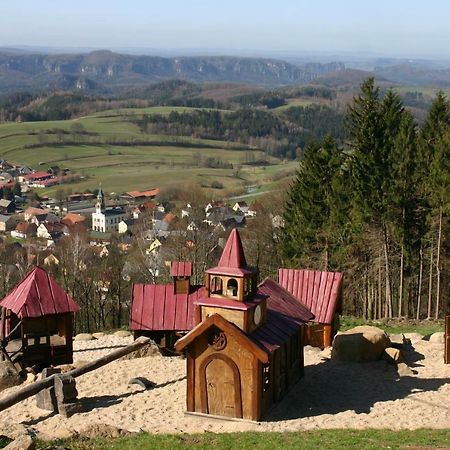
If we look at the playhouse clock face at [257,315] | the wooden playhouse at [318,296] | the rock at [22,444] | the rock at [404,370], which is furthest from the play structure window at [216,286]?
the rock at [404,370]

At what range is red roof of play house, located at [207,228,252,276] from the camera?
62.6 feet

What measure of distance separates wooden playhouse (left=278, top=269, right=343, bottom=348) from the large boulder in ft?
6.35

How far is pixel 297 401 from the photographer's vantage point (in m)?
20.2

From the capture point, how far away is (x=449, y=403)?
1986 cm

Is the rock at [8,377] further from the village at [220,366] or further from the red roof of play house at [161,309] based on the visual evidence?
the red roof of play house at [161,309]

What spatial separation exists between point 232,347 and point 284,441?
3.12 m

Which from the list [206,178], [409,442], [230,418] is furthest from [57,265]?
[206,178]

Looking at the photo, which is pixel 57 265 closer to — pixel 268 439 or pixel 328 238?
pixel 328 238

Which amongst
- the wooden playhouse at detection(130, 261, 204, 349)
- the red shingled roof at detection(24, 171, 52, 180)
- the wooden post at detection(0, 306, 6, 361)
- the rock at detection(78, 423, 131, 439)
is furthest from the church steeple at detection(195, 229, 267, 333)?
the red shingled roof at detection(24, 171, 52, 180)

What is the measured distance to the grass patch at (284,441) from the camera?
52.1 ft

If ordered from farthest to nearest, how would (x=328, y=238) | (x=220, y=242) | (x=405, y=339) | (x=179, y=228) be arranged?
(x=220, y=242) < (x=179, y=228) < (x=328, y=238) < (x=405, y=339)

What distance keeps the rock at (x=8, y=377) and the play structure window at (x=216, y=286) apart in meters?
7.89

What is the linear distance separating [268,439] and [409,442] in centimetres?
331

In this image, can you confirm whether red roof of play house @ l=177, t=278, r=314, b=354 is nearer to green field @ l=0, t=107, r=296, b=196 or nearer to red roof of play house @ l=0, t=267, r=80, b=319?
red roof of play house @ l=0, t=267, r=80, b=319
